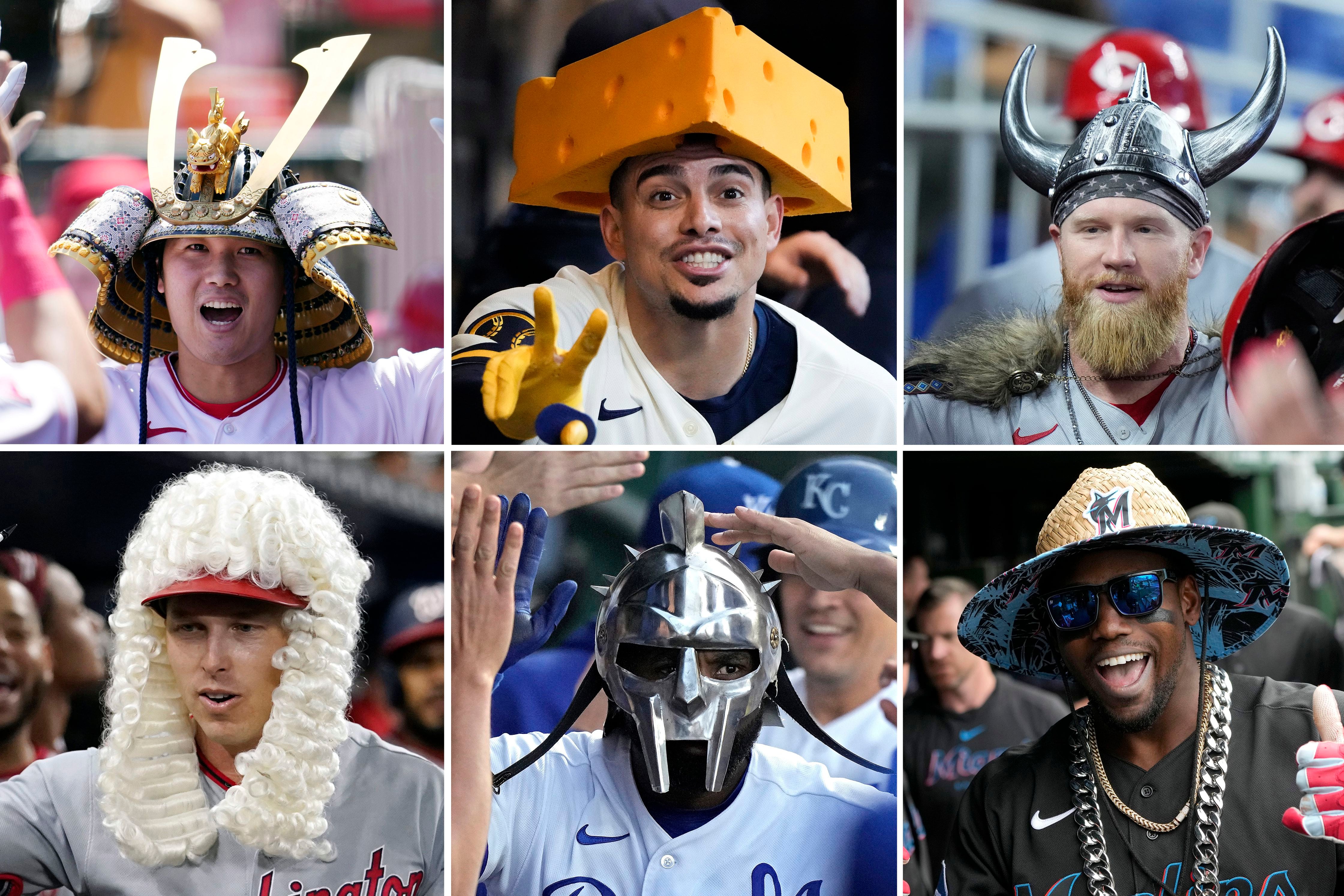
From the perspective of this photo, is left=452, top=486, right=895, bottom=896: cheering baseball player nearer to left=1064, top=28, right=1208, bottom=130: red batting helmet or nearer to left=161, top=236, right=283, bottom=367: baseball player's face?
left=161, top=236, right=283, bottom=367: baseball player's face

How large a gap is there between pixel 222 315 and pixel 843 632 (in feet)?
6.47

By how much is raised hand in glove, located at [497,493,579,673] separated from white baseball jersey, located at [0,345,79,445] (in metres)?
1.24

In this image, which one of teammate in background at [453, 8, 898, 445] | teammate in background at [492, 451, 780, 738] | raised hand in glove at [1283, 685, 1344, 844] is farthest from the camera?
teammate in background at [492, 451, 780, 738]

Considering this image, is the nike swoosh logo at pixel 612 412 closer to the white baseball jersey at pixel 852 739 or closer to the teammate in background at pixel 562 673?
the teammate in background at pixel 562 673

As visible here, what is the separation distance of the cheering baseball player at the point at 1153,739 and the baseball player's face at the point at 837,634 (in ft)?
0.91

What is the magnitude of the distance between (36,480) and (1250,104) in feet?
12.1

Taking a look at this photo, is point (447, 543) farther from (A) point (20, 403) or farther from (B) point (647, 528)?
(A) point (20, 403)

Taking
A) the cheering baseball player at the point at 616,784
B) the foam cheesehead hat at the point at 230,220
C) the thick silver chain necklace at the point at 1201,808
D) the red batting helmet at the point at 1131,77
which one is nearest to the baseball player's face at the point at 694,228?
the cheering baseball player at the point at 616,784

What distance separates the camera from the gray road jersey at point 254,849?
3.73 m

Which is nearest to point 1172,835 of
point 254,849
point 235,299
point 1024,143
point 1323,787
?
point 1323,787

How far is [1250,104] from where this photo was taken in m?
4.04

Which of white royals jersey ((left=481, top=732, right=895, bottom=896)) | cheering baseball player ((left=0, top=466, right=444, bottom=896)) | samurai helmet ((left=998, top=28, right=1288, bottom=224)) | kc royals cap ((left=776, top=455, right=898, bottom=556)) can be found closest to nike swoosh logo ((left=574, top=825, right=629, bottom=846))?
white royals jersey ((left=481, top=732, right=895, bottom=896))

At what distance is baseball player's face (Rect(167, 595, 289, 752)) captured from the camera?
367 centimetres

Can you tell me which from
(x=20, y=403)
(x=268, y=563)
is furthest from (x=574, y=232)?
(x=20, y=403)
